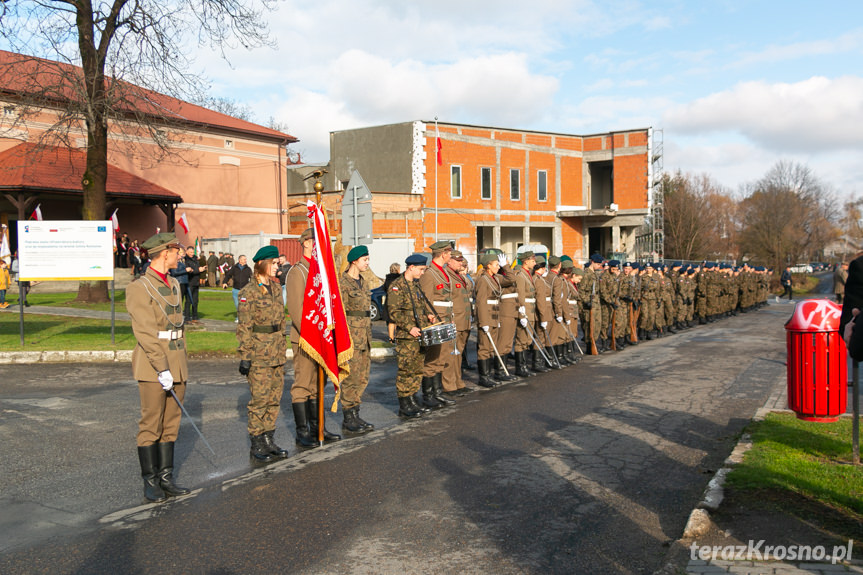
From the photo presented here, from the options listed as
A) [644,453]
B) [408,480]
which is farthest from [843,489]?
[408,480]

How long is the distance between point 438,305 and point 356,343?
2.15m

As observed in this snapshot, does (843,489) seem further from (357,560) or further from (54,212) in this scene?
(54,212)

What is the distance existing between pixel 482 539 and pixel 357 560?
0.91 m

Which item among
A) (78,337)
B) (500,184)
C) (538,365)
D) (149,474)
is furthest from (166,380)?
(500,184)

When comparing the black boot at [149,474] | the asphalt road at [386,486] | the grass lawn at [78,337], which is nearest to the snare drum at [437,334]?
the asphalt road at [386,486]

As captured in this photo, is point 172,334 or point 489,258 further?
point 489,258

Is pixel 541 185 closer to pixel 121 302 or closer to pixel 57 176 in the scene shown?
pixel 57 176

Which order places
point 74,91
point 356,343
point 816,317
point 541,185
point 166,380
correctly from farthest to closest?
1. point 541,185
2. point 74,91
3. point 356,343
4. point 816,317
5. point 166,380

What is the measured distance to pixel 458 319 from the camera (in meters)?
10.9

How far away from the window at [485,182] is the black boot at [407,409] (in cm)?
3563

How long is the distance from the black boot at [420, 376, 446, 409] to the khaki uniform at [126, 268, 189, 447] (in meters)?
4.23

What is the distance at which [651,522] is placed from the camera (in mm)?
5180

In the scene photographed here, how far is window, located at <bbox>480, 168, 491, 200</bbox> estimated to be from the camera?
43594 mm

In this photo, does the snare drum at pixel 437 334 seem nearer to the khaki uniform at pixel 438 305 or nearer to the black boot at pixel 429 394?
the khaki uniform at pixel 438 305
